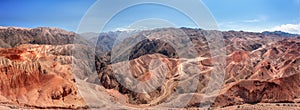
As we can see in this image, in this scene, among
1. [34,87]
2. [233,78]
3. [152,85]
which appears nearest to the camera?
[34,87]

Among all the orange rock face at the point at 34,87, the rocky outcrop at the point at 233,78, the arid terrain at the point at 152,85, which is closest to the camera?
the orange rock face at the point at 34,87

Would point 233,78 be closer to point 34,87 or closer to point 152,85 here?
point 152,85

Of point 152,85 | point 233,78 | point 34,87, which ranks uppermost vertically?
point 34,87

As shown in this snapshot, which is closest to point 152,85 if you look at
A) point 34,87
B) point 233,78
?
point 233,78

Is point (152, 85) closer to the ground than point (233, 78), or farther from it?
closer to the ground

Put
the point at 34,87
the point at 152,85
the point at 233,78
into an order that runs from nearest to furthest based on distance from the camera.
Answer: the point at 34,87 → the point at 152,85 → the point at 233,78

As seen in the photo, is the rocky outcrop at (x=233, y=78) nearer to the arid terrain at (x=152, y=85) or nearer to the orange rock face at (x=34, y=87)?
the arid terrain at (x=152, y=85)

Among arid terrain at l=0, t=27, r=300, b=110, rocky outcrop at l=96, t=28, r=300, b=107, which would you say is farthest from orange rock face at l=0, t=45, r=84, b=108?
rocky outcrop at l=96, t=28, r=300, b=107

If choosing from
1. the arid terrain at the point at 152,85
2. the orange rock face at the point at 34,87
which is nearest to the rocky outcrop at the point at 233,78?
the arid terrain at the point at 152,85

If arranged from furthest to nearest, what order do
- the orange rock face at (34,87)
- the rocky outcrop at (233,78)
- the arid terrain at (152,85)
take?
the rocky outcrop at (233,78) < the arid terrain at (152,85) < the orange rock face at (34,87)

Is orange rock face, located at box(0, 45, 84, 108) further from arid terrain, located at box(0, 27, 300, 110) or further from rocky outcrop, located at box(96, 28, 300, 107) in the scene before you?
rocky outcrop, located at box(96, 28, 300, 107)

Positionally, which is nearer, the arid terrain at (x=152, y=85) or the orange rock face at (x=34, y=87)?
the orange rock face at (x=34, y=87)
